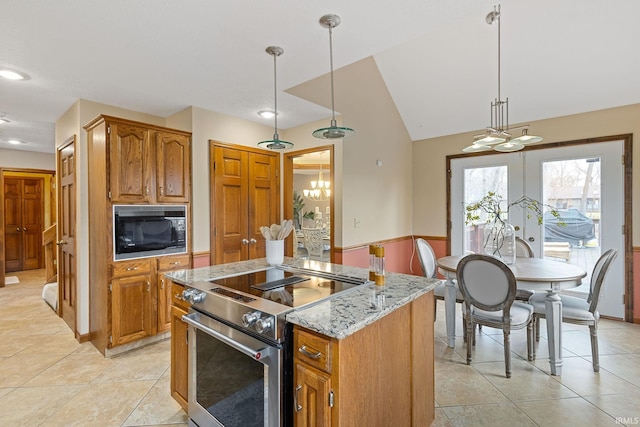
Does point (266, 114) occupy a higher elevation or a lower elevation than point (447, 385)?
higher

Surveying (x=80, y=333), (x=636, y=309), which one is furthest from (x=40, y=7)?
(x=636, y=309)

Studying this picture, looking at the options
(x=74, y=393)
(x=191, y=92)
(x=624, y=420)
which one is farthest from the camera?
(x=191, y=92)

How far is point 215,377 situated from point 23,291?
5.46 meters

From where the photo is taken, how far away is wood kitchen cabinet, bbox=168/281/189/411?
6.31ft

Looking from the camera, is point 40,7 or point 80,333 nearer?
point 40,7

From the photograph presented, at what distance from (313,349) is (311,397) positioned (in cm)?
20

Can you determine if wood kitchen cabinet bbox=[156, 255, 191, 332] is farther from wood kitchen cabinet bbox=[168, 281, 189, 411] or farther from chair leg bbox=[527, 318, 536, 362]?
chair leg bbox=[527, 318, 536, 362]

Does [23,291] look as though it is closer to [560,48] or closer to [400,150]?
[400,150]

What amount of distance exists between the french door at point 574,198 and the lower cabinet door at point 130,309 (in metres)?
4.38

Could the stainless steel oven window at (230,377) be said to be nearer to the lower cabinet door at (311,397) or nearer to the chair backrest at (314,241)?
the lower cabinet door at (311,397)

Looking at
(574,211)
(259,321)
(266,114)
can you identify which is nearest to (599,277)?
(574,211)

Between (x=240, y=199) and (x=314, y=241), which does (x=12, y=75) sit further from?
(x=314, y=241)

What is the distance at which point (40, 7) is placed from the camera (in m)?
1.75

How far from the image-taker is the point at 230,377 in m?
1.59
